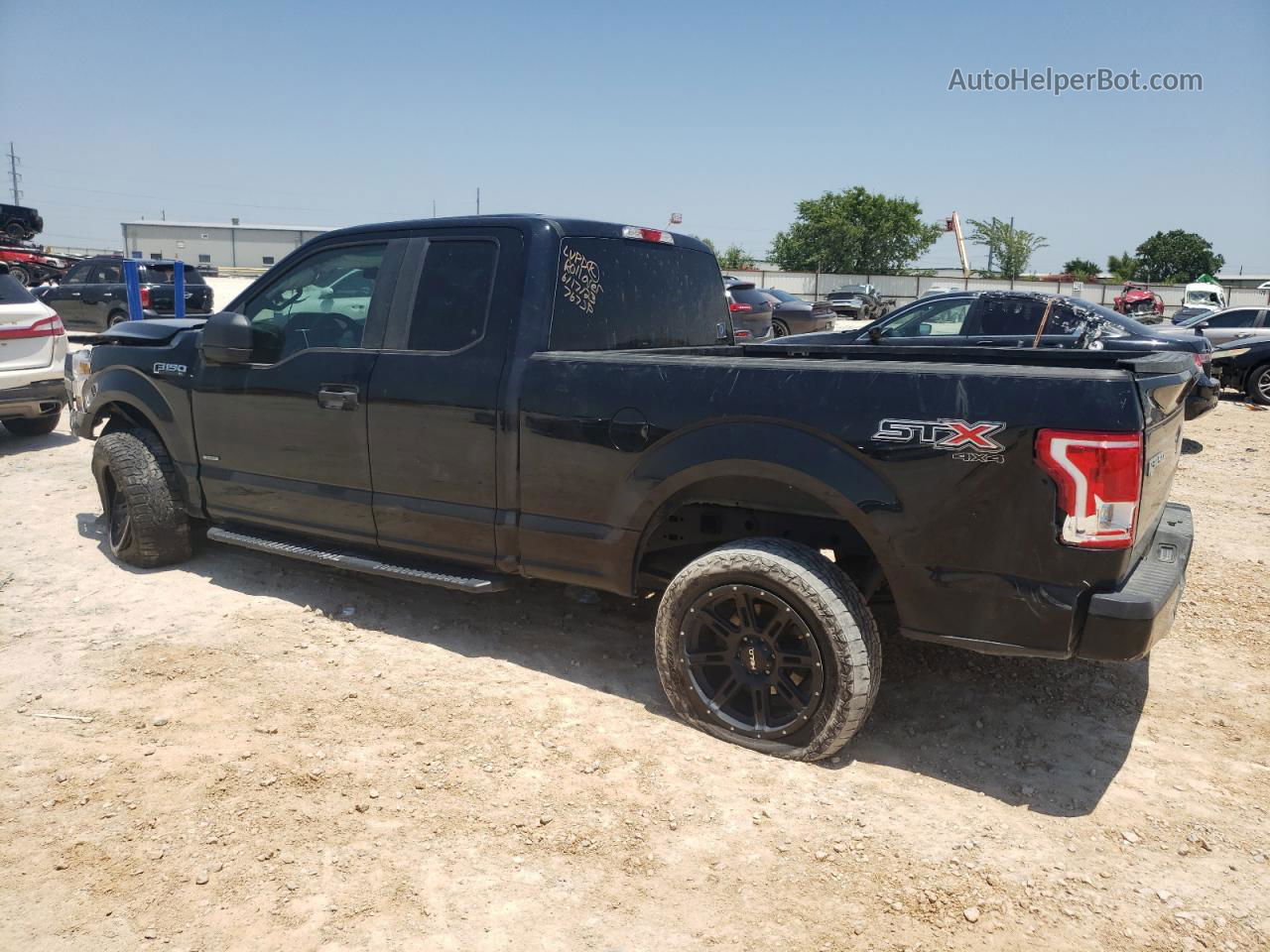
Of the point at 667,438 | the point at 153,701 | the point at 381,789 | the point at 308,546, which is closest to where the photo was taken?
the point at 381,789

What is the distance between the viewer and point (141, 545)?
4.96 metres

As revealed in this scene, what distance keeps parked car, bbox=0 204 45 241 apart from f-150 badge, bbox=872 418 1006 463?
31.3 metres

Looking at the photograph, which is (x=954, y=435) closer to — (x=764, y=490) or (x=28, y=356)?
(x=764, y=490)

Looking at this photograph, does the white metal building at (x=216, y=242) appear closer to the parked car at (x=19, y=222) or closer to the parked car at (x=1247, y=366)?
the parked car at (x=19, y=222)

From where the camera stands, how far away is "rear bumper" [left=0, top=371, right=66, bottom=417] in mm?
7852

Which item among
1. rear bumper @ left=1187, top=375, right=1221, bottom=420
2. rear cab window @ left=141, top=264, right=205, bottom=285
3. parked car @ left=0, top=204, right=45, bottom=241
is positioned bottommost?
rear bumper @ left=1187, top=375, right=1221, bottom=420

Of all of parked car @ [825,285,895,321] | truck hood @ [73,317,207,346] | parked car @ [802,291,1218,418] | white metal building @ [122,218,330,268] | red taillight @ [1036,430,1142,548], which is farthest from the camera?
white metal building @ [122,218,330,268]

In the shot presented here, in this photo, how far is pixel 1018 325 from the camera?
9492 millimetres

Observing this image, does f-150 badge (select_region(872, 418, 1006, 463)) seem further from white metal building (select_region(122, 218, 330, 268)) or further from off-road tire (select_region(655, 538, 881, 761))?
white metal building (select_region(122, 218, 330, 268))

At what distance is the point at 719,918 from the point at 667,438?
159 centimetres

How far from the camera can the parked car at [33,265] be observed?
23609 mm

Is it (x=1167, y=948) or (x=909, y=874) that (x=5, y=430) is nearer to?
(x=909, y=874)

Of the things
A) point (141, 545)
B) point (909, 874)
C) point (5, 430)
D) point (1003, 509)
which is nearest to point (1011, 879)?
point (909, 874)

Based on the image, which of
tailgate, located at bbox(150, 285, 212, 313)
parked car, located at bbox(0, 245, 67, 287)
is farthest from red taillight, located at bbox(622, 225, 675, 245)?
parked car, located at bbox(0, 245, 67, 287)
